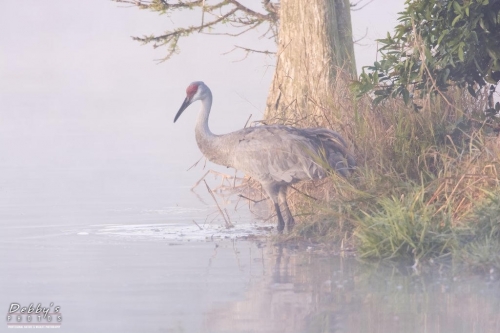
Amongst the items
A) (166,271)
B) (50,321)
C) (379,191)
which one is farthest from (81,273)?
(379,191)

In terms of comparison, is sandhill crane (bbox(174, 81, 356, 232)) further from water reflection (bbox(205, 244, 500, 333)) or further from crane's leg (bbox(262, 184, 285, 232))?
water reflection (bbox(205, 244, 500, 333))

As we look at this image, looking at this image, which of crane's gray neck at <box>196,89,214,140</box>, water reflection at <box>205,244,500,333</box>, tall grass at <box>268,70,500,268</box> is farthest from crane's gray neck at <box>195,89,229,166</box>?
water reflection at <box>205,244,500,333</box>

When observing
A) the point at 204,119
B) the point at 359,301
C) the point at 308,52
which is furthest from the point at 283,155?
the point at 308,52

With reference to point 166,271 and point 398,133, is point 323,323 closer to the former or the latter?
point 166,271

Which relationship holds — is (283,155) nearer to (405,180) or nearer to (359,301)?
(405,180)

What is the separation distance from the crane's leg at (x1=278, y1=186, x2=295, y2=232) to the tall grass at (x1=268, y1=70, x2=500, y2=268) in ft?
0.43

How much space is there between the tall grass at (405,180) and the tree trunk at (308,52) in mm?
942

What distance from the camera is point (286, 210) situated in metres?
9.20

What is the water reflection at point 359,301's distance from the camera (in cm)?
557

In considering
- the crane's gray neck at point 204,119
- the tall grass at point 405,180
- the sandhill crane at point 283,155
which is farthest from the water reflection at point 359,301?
the crane's gray neck at point 204,119

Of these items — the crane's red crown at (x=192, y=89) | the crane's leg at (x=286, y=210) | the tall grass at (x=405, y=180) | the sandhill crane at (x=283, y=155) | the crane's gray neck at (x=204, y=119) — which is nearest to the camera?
the tall grass at (x=405, y=180)

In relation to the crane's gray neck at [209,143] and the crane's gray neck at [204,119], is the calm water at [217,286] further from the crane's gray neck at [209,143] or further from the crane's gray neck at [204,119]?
the crane's gray neck at [204,119]

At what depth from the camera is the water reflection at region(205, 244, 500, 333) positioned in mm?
5566

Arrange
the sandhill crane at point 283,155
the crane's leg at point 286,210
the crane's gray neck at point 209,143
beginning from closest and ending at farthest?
1. the sandhill crane at point 283,155
2. the crane's leg at point 286,210
3. the crane's gray neck at point 209,143
